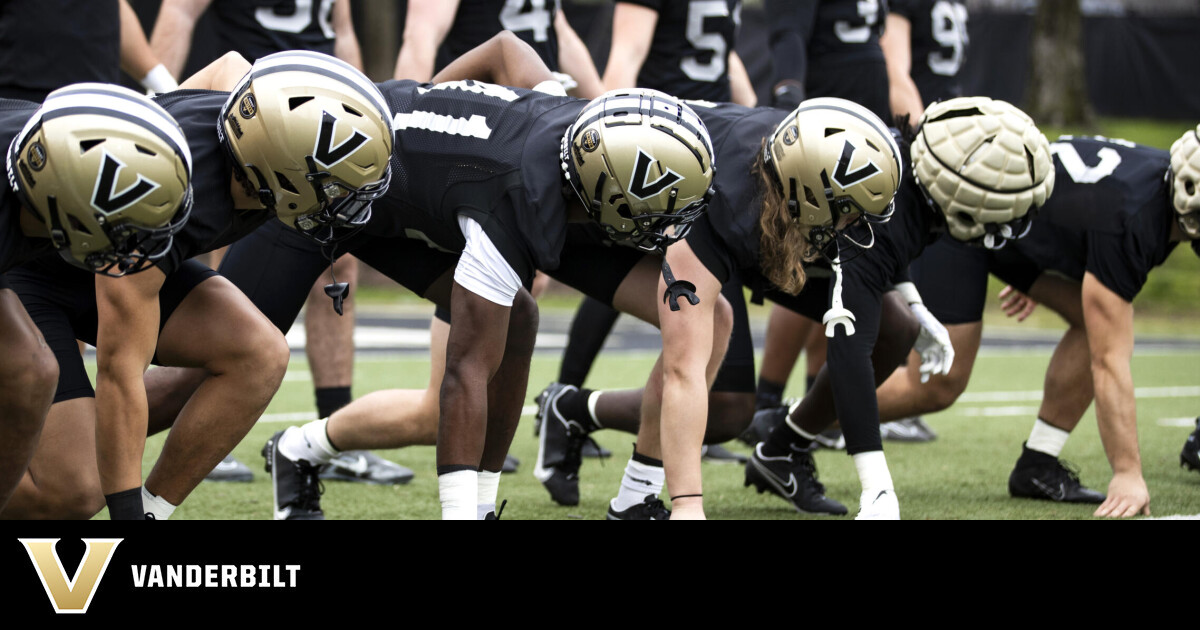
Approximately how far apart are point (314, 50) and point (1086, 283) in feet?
10.3

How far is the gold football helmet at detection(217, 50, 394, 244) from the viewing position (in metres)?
3.01

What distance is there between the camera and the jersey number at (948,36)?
6730 mm

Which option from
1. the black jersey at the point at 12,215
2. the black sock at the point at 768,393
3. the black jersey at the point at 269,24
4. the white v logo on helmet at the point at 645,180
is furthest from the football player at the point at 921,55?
the black jersey at the point at 12,215

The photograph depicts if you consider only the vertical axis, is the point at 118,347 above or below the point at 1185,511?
above

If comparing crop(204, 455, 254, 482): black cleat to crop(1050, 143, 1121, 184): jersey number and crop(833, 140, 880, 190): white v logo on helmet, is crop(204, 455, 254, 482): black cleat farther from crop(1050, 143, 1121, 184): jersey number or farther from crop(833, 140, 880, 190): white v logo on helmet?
crop(1050, 143, 1121, 184): jersey number

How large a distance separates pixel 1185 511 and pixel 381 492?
302 cm

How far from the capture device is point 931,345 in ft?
15.1

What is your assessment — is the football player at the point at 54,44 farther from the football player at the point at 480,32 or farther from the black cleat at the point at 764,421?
the black cleat at the point at 764,421

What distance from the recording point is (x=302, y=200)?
3102mm

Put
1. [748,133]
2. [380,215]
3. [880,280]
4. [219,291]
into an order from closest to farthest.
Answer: [219,291], [380,215], [748,133], [880,280]

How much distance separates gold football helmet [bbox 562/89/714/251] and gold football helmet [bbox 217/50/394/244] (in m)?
0.54
